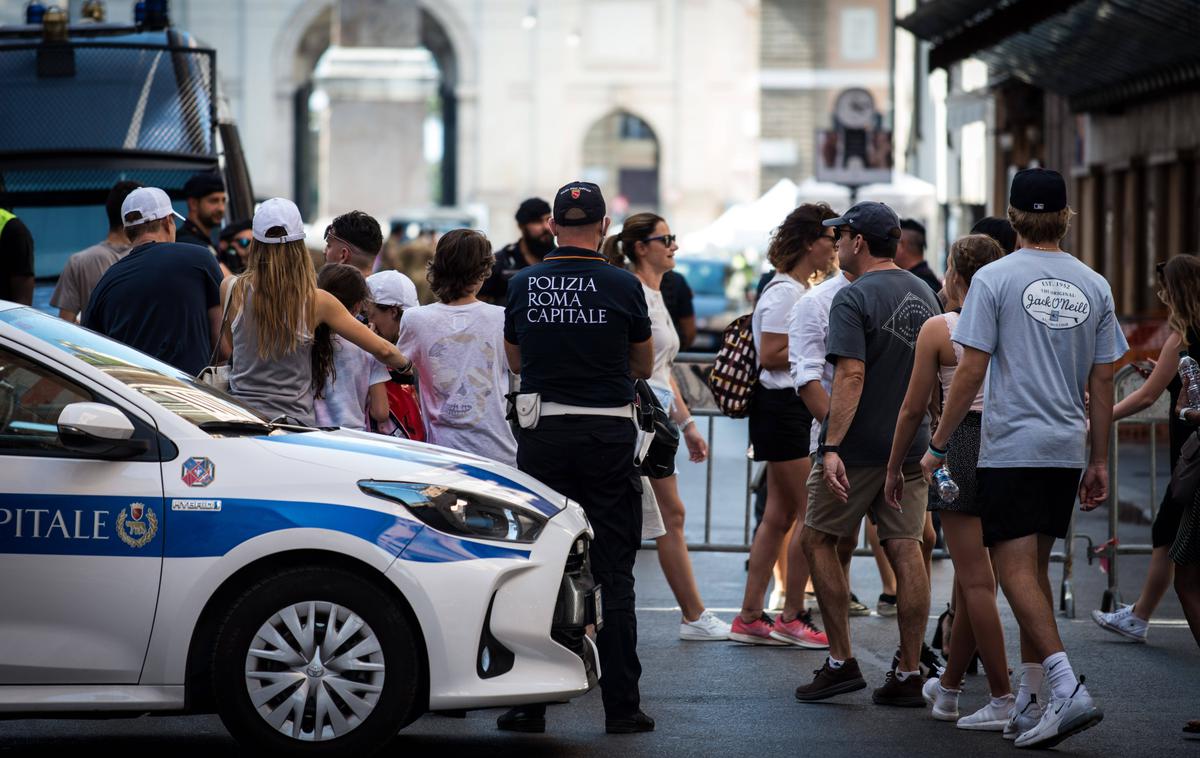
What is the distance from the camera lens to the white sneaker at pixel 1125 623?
9.27 meters

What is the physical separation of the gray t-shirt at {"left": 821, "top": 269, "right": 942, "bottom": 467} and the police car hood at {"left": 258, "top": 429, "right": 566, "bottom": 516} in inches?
57.0

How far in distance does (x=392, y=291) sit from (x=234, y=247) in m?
3.40

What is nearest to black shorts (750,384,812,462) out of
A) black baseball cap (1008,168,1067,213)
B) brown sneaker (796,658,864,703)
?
brown sneaker (796,658,864,703)

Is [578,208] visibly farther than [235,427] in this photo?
Yes

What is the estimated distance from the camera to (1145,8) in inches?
746

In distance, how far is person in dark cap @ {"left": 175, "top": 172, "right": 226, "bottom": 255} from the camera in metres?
10.5

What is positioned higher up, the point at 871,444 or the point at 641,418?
the point at 641,418

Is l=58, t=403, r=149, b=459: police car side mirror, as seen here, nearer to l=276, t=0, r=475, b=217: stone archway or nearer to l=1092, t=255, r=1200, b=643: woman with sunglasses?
l=1092, t=255, r=1200, b=643: woman with sunglasses

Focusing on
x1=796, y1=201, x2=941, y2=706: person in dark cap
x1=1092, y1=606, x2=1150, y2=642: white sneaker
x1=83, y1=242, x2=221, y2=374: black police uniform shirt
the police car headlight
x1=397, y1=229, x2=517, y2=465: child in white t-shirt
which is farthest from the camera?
x1=1092, y1=606, x2=1150, y2=642: white sneaker

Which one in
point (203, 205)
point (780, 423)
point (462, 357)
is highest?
point (203, 205)

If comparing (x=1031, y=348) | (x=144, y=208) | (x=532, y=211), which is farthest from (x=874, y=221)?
(x=532, y=211)

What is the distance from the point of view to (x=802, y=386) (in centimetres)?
825

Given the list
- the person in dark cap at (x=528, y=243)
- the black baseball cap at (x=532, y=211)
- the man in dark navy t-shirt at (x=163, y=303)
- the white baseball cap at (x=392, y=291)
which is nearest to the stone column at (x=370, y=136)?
the person in dark cap at (x=528, y=243)

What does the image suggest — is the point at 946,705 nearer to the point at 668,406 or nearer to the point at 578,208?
the point at 668,406
